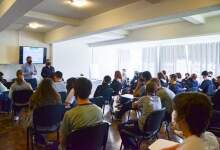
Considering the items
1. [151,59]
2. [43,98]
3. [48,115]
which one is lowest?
[48,115]

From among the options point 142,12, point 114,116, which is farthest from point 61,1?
point 114,116

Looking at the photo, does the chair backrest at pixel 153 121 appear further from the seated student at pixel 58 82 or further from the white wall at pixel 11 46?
the white wall at pixel 11 46

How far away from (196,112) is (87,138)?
1.04m

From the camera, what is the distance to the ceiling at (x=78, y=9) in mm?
4777

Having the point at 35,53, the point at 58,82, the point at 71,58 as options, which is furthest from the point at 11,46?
the point at 58,82

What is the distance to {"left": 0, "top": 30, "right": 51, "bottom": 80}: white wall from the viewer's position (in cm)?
851

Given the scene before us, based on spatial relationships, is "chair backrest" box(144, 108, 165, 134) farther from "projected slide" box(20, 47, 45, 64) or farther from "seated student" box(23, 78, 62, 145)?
"projected slide" box(20, 47, 45, 64)

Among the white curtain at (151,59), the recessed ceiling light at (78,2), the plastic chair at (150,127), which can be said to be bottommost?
the plastic chair at (150,127)

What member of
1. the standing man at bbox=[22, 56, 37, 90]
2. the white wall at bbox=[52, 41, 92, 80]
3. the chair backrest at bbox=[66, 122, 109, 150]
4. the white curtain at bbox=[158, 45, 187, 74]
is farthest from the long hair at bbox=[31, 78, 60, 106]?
the white curtain at bbox=[158, 45, 187, 74]

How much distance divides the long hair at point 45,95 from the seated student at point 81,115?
133cm

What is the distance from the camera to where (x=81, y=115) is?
207 centimetres

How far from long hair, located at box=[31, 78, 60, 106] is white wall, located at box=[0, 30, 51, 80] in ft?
19.3

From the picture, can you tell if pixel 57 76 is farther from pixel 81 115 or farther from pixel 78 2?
pixel 81 115

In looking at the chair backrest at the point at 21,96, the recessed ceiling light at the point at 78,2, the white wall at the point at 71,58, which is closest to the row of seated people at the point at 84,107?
the chair backrest at the point at 21,96
